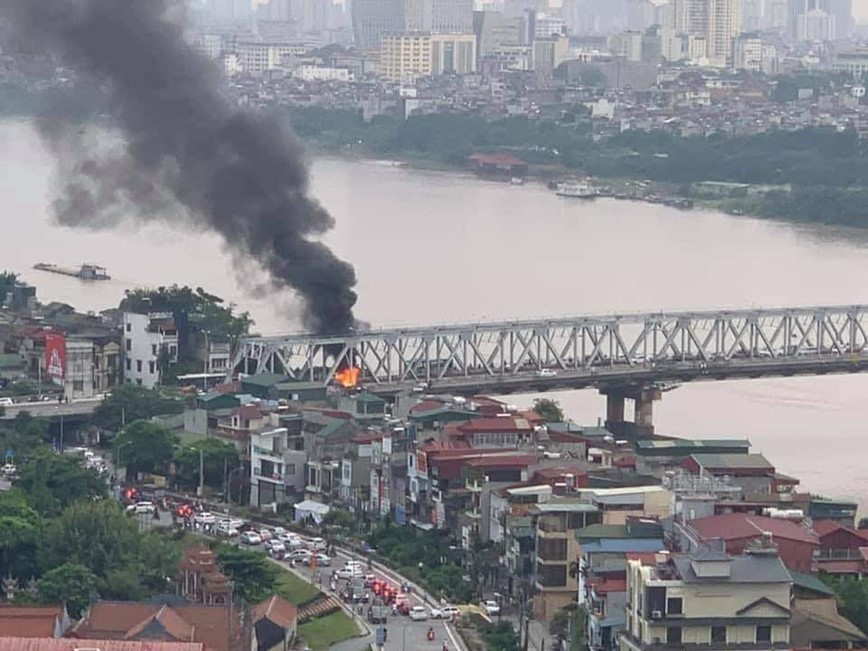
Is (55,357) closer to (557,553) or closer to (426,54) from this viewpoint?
(557,553)

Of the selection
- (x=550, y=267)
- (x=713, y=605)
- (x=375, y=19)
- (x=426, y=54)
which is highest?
(x=713, y=605)

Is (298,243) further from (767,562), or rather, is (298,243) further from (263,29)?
(263,29)

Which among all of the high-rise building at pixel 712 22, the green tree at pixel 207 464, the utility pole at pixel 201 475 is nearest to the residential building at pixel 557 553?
the utility pole at pixel 201 475

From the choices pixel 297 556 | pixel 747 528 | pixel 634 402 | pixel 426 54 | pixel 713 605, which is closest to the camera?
pixel 713 605

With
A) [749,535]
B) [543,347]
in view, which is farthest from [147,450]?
[749,535]

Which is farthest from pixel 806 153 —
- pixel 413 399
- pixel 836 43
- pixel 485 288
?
pixel 836 43

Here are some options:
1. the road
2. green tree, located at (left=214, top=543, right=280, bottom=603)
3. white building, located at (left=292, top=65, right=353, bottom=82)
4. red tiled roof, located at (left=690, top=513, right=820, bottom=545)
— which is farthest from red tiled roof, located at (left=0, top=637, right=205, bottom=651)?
white building, located at (left=292, top=65, right=353, bottom=82)

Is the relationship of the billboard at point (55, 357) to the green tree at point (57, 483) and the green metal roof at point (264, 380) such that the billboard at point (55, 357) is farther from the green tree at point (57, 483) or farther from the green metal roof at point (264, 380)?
the green tree at point (57, 483)
